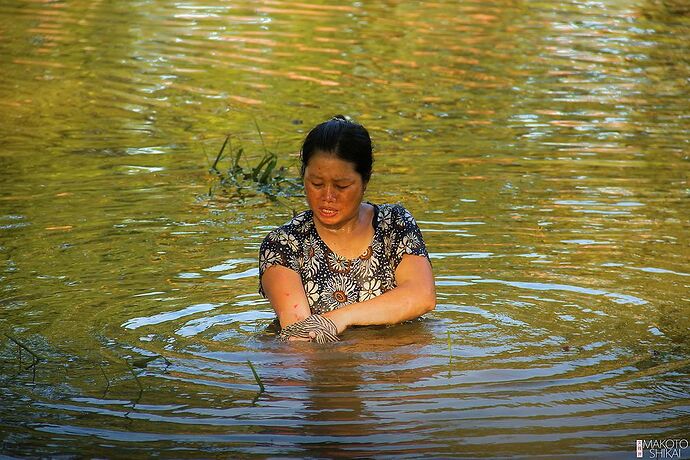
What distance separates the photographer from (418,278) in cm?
621

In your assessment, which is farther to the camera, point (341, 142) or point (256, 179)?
point (256, 179)

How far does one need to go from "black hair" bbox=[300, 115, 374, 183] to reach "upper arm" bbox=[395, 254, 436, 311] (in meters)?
0.57

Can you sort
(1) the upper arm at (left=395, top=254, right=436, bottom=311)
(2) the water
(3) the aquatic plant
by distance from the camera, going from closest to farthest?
1. (2) the water
2. (1) the upper arm at (left=395, top=254, right=436, bottom=311)
3. (3) the aquatic plant

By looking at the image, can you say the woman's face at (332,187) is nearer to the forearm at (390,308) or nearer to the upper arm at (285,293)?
the upper arm at (285,293)

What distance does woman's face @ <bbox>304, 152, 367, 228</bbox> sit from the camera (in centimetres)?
588

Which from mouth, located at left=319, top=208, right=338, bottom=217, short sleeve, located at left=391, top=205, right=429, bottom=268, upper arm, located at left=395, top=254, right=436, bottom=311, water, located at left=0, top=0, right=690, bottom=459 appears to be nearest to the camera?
water, located at left=0, top=0, right=690, bottom=459

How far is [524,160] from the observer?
10148mm

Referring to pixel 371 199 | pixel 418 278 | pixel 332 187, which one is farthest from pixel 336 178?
pixel 371 199

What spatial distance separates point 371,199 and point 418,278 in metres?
2.81

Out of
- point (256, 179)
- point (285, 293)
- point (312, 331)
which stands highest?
point (285, 293)

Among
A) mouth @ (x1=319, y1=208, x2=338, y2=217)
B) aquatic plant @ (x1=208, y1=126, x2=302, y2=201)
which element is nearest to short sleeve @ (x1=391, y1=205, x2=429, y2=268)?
mouth @ (x1=319, y1=208, x2=338, y2=217)

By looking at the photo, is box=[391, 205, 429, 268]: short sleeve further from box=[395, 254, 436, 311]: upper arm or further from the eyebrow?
the eyebrow

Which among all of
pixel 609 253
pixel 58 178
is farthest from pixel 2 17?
pixel 609 253

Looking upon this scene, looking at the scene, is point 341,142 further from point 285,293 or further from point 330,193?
point 285,293
